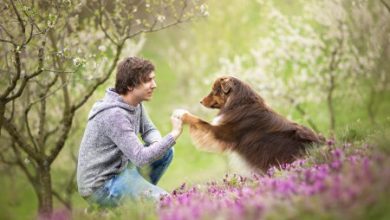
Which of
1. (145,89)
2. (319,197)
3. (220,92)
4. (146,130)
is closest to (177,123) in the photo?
(145,89)

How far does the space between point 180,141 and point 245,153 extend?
13930 millimetres

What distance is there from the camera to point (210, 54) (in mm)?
20703

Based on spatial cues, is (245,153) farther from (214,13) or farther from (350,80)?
(214,13)

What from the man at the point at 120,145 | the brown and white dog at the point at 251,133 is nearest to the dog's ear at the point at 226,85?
the brown and white dog at the point at 251,133

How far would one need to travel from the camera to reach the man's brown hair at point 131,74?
20.3 ft

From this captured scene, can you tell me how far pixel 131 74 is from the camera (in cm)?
618

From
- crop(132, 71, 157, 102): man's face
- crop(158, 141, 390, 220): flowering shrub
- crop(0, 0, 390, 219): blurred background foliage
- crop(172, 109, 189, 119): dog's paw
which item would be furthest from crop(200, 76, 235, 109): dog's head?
crop(158, 141, 390, 220): flowering shrub

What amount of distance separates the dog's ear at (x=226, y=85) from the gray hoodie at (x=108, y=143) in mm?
1470

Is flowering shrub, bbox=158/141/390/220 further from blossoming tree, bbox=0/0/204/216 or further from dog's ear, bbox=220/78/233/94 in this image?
dog's ear, bbox=220/78/233/94

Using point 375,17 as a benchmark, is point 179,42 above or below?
below

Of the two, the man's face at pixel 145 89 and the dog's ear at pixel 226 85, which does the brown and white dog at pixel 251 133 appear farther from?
the man's face at pixel 145 89

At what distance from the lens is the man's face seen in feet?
20.4

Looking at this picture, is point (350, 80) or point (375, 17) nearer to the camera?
point (375, 17)

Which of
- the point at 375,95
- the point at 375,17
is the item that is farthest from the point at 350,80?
the point at 375,17
